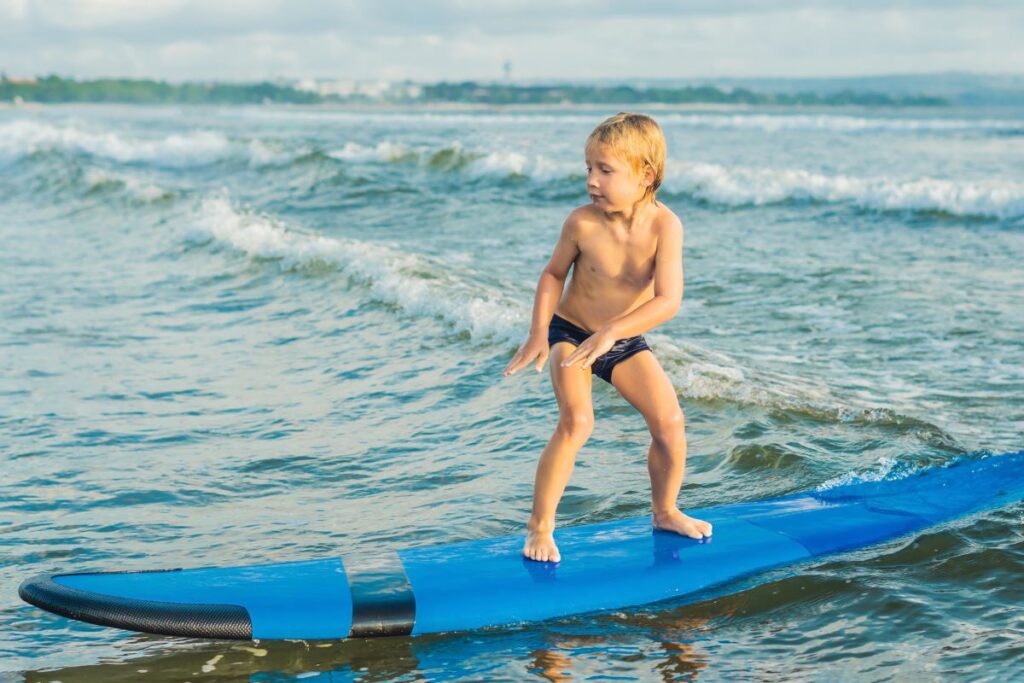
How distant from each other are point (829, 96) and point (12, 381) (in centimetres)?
8100

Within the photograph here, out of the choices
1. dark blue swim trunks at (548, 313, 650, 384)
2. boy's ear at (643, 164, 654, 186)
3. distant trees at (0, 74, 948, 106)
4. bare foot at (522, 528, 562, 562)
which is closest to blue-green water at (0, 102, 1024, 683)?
bare foot at (522, 528, 562, 562)

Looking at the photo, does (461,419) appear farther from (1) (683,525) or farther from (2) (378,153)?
(2) (378,153)

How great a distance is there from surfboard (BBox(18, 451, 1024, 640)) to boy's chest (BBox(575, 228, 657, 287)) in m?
1.01

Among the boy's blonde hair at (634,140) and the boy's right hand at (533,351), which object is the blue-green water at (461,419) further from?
the boy's blonde hair at (634,140)

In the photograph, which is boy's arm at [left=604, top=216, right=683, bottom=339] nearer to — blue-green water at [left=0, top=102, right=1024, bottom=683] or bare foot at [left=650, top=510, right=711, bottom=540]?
bare foot at [left=650, top=510, right=711, bottom=540]

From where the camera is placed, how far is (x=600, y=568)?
167 inches

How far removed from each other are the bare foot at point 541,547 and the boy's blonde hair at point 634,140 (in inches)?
52.6

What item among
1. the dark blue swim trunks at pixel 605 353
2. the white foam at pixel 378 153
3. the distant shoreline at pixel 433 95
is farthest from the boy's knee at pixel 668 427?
the distant shoreline at pixel 433 95

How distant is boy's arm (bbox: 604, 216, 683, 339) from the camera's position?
13.4 ft

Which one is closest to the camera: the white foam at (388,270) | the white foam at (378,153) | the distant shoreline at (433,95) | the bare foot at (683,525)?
the bare foot at (683,525)

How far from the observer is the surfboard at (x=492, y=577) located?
3.77 meters

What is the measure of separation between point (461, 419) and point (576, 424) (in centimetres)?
271

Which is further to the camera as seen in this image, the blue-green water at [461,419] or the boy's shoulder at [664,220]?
the boy's shoulder at [664,220]

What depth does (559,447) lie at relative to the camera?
4.18 meters
